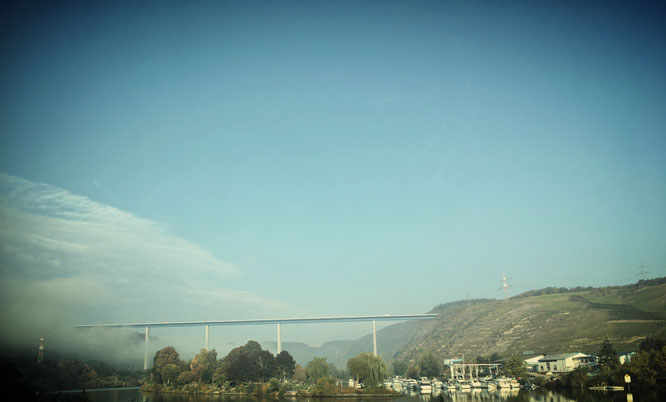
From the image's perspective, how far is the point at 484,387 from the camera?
4491 centimetres

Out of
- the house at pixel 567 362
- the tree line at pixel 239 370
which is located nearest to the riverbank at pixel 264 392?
the tree line at pixel 239 370

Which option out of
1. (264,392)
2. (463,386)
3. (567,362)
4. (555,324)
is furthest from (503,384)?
(555,324)

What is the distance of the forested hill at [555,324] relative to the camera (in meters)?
59.2

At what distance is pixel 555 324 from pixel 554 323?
64 cm

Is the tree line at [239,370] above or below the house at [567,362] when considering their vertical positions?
above

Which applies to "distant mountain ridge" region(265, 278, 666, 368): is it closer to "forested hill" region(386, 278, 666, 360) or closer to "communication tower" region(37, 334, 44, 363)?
"forested hill" region(386, 278, 666, 360)

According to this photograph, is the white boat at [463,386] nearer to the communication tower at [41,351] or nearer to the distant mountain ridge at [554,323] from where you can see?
the distant mountain ridge at [554,323]

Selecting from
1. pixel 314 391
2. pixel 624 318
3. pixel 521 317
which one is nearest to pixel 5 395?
pixel 314 391

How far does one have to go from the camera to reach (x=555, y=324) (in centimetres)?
7200

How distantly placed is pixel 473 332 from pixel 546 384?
160ft

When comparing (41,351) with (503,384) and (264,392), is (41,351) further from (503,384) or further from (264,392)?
(503,384)

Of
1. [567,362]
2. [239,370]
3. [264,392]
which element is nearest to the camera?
[264,392]

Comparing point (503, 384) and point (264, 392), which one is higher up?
point (264, 392)

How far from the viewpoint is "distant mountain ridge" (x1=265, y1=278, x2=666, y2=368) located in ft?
194
